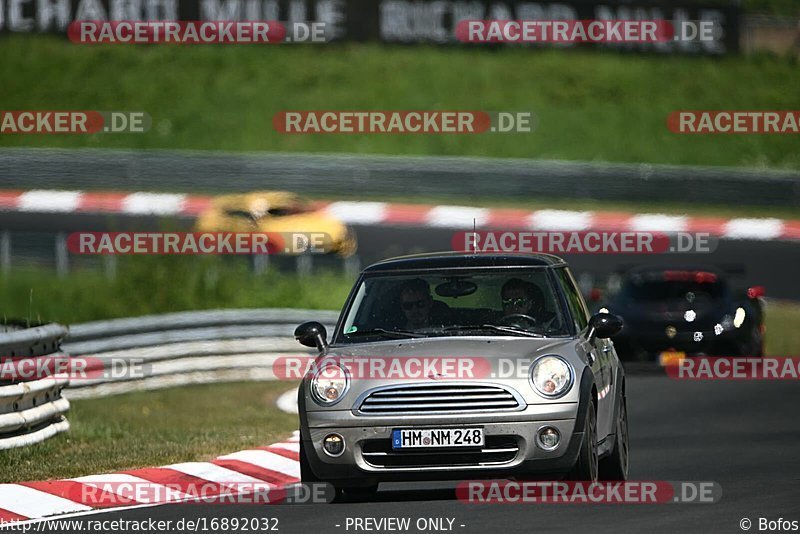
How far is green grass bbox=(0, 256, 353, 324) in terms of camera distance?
21984mm

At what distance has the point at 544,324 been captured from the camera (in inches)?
410

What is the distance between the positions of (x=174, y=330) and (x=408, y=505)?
30.3 ft

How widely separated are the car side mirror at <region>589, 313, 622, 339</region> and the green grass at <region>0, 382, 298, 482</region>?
3.50 meters

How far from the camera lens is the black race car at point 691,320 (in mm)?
19703

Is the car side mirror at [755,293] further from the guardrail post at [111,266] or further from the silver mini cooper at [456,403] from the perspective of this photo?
the silver mini cooper at [456,403]

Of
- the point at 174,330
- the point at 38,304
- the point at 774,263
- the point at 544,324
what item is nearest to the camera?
the point at 544,324

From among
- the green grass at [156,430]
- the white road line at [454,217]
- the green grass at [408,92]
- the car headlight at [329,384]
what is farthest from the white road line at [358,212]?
the car headlight at [329,384]

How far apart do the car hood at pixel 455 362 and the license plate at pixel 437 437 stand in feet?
0.90

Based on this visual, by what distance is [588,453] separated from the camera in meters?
9.67

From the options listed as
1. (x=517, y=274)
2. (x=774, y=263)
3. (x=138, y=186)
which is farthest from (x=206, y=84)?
(x=517, y=274)

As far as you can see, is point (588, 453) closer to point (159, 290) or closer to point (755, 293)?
point (755, 293)

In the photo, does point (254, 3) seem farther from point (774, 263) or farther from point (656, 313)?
point (656, 313)

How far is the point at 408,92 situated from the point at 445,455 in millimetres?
30263

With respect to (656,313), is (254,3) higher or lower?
higher
